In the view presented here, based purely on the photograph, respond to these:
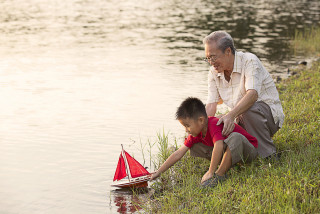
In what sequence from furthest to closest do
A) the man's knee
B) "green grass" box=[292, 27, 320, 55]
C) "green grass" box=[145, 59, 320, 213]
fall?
"green grass" box=[292, 27, 320, 55] → the man's knee → "green grass" box=[145, 59, 320, 213]

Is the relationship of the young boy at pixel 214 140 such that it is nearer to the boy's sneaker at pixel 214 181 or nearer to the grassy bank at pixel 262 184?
the boy's sneaker at pixel 214 181

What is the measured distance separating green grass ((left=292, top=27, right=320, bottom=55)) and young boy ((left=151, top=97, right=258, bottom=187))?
1200 cm

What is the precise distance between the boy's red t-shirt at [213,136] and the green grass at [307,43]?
11816 millimetres

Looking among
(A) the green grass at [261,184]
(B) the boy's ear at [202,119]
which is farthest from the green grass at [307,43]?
(B) the boy's ear at [202,119]

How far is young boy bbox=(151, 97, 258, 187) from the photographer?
495cm

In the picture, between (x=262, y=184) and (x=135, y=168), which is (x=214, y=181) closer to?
(x=262, y=184)

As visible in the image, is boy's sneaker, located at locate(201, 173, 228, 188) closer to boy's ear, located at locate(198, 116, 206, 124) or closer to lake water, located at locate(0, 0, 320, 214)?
boy's ear, located at locate(198, 116, 206, 124)

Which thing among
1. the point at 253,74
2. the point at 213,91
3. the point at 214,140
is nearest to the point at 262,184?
the point at 214,140

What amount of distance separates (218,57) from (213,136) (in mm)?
926

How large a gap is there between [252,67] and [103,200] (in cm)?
223

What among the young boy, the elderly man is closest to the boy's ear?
the young boy

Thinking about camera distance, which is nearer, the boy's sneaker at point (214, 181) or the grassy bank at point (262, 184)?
the grassy bank at point (262, 184)

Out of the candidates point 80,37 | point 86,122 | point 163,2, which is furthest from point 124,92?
point 163,2

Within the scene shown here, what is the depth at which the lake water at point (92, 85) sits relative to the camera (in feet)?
19.8
